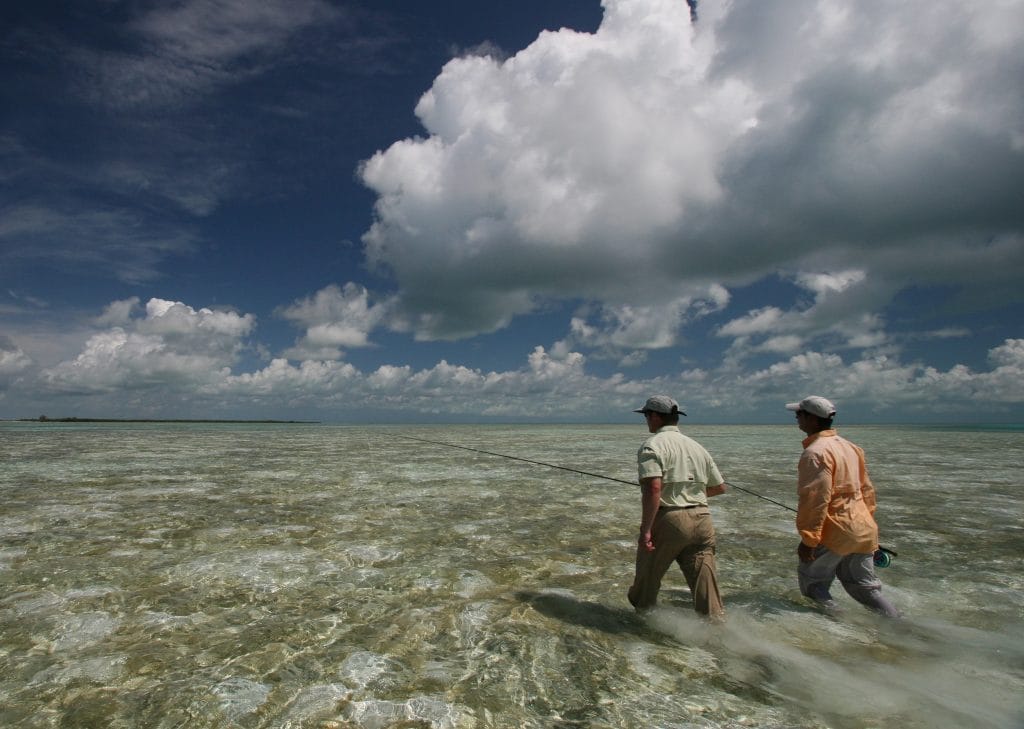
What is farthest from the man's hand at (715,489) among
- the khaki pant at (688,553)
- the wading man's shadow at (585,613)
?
the wading man's shadow at (585,613)

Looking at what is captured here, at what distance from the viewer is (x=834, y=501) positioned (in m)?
5.57

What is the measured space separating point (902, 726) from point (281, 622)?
5695 millimetres

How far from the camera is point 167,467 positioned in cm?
2177

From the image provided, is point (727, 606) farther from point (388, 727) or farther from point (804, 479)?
point (388, 727)

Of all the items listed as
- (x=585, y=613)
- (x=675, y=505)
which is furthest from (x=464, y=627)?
(x=675, y=505)


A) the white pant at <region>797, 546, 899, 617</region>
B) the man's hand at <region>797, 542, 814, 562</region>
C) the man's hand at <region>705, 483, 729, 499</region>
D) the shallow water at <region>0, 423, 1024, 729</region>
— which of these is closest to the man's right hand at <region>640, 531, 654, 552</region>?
the man's hand at <region>705, 483, 729, 499</region>

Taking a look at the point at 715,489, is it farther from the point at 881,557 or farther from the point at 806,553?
the point at 881,557

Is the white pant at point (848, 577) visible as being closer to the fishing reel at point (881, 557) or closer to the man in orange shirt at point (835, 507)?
the man in orange shirt at point (835, 507)

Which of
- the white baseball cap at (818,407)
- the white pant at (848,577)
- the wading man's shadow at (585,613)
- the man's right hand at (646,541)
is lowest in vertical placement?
the wading man's shadow at (585,613)

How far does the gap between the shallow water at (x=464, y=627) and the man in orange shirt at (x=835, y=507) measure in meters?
0.63

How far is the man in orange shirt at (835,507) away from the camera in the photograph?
5.47 m

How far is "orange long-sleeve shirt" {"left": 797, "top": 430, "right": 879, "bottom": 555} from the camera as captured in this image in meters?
5.45

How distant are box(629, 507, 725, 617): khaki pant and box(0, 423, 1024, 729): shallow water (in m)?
0.38

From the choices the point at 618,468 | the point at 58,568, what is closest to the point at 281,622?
the point at 58,568
